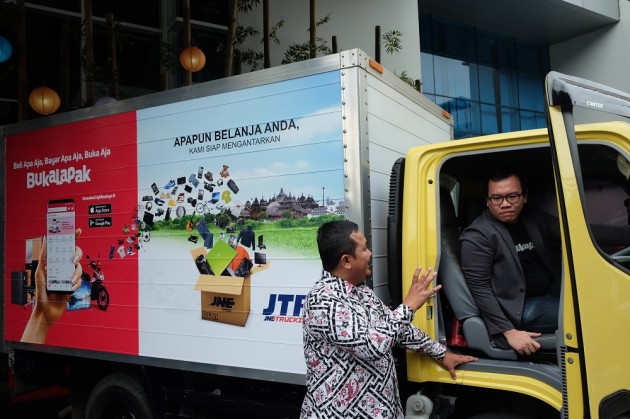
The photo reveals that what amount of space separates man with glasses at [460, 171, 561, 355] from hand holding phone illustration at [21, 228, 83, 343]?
295 centimetres

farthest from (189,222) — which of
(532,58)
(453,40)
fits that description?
(532,58)

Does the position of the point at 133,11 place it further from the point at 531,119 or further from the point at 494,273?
the point at 531,119

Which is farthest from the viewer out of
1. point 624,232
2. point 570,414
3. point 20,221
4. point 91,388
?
point 20,221

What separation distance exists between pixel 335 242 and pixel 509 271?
107 centimetres

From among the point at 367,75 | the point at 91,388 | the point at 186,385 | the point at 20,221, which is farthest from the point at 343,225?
the point at 20,221

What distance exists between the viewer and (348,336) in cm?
222

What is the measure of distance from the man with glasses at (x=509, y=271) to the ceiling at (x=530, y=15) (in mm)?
14217

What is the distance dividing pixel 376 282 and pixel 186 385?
65.4 inches

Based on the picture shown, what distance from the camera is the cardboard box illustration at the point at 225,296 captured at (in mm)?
3332

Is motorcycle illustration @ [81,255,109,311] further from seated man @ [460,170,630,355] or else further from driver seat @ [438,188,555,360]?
seated man @ [460,170,630,355]

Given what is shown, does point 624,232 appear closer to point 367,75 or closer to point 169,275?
point 367,75

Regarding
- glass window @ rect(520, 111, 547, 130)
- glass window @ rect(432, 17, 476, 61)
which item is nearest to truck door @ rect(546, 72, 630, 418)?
glass window @ rect(432, 17, 476, 61)

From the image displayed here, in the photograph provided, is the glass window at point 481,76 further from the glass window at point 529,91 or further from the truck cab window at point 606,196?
the truck cab window at point 606,196

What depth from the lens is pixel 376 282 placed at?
10.2ft
